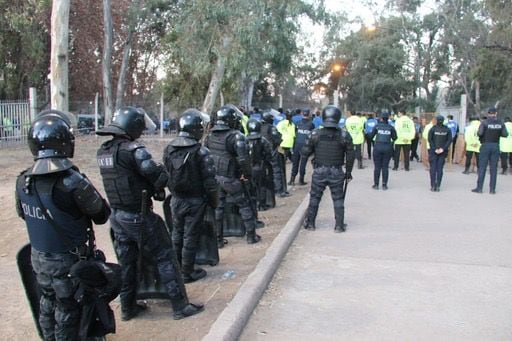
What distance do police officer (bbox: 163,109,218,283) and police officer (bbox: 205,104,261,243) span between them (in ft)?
4.60

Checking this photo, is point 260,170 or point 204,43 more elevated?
point 204,43

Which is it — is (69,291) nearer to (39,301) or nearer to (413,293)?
(39,301)

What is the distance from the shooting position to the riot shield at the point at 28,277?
11.7ft

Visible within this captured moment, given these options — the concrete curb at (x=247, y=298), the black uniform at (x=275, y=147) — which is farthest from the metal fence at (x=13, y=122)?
the concrete curb at (x=247, y=298)

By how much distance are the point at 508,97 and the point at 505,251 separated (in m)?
24.8

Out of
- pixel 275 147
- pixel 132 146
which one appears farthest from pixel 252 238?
pixel 275 147

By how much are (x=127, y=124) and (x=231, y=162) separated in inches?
110

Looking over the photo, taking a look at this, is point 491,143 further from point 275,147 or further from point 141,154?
point 141,154

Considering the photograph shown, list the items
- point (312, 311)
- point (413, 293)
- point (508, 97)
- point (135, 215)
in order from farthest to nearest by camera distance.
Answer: point (508, 97)
point (413, 293)
point (312, 311)
point (135, 215)

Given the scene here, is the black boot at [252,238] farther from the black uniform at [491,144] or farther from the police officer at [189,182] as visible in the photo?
the black uniform at [491,144]

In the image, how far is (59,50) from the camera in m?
10.7

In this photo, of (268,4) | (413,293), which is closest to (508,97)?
(268,4)

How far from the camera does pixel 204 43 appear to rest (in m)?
16.0

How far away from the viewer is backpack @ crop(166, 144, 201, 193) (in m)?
5.16
